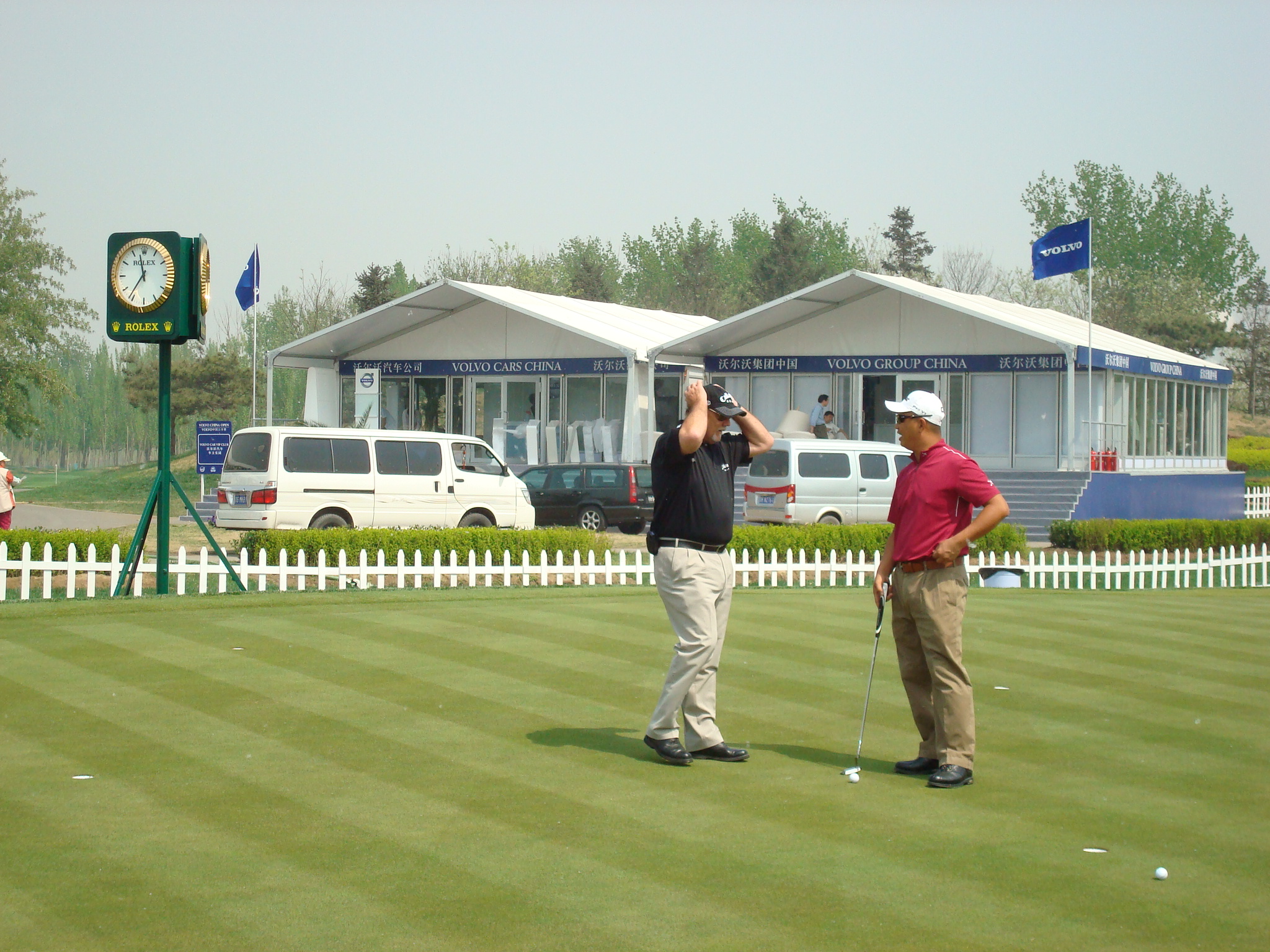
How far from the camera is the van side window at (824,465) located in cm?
2453

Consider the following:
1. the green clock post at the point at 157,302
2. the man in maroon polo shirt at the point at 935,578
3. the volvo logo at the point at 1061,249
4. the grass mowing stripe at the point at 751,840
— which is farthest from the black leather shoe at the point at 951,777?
the volvo logo at the point at 1061,249

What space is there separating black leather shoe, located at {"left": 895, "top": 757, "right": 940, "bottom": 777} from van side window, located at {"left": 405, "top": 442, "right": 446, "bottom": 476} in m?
15.4

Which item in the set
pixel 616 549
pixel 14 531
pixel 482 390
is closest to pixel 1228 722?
pixel 14 531

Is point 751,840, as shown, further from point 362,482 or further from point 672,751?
point 362,482

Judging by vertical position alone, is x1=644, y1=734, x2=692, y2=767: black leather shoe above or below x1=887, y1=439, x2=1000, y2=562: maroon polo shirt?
below

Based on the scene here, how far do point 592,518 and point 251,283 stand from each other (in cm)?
1467

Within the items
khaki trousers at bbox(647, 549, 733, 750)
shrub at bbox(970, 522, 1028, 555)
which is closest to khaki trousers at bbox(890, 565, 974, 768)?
khaki trousers at bbox(647, 549, 733, 750)

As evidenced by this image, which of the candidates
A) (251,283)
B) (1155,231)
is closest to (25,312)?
(251,283)

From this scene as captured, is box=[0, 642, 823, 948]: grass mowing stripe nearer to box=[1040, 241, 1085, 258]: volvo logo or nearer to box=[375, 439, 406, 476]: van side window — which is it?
box=[375, 439, 406, 476]: van side window

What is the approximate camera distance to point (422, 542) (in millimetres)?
17203

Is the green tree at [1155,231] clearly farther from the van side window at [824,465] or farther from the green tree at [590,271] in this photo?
the van side window at [824,465]

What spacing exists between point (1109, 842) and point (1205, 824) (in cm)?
57

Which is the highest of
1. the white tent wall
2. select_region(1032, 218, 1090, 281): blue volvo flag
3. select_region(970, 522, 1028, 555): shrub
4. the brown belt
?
select_region(1032, 218, 1090, 281): blue volvo flag

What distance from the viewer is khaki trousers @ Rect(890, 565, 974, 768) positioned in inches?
259
